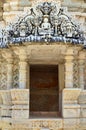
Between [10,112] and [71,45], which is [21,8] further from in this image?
[10,112]

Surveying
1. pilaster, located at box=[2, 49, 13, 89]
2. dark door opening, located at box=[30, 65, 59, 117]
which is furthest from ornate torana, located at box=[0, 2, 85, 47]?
dark door opening, located at box=[30, 65, 59, 117]

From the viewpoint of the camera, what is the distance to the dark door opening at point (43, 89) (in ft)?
38.5

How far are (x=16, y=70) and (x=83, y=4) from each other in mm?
3292

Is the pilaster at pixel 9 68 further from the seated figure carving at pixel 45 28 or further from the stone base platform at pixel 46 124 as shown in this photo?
the seated figure carving at pixel 45 28

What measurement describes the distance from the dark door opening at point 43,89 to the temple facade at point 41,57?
1697 mm

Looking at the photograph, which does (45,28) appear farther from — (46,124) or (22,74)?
(46,124)

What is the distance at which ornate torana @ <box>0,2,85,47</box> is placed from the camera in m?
8.97

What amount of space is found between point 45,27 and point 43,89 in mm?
3436

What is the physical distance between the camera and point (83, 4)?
10.8m

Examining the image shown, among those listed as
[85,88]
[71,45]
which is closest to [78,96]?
[85,88]

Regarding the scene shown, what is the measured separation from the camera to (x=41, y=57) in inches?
390

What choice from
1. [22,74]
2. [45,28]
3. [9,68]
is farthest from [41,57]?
[45,28]

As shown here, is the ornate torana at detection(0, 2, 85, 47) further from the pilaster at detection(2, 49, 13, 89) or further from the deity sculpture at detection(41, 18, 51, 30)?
the pilaster at detection(2, 49, 13, 89)

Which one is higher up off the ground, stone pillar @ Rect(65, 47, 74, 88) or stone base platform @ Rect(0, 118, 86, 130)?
stone pillar @ Rect(65, 47, 74, 88)
